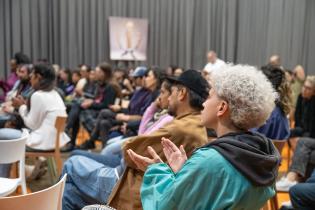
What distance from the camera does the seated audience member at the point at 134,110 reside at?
452 centimetres

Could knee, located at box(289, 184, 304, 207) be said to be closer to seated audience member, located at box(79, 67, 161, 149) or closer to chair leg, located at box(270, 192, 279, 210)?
chair leg, located at box(270, 192, 279, 210)

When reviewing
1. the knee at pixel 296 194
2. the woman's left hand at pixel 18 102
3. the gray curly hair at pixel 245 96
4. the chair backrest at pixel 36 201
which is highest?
the gray curly hair at pixel 245 96

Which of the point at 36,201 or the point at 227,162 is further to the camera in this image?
the point at 36,201

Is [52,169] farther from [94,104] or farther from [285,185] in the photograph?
[285,185]

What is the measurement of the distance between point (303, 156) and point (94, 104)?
2.98 m

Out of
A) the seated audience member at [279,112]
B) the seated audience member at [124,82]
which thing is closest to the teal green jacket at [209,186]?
the seated audience member at [279,112]

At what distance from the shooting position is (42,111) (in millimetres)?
3695

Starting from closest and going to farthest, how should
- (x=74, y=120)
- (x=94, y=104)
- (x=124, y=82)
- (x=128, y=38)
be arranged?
(x=94, y=104) < (x=74, y=120) < (x=124, y=82) < (x=128, y=38)

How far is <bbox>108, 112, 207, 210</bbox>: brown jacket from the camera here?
2221mm

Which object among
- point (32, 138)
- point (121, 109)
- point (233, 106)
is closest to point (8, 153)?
point (32, 138)

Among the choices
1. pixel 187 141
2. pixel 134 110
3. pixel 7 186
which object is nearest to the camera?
pixel 187 141

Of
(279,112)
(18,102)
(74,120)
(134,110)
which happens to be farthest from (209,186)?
(74,120)

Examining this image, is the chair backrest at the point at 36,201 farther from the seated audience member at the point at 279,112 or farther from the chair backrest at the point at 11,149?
the seated audience member at the point at 279,112

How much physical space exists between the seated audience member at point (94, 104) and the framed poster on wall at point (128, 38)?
16.3 feet
